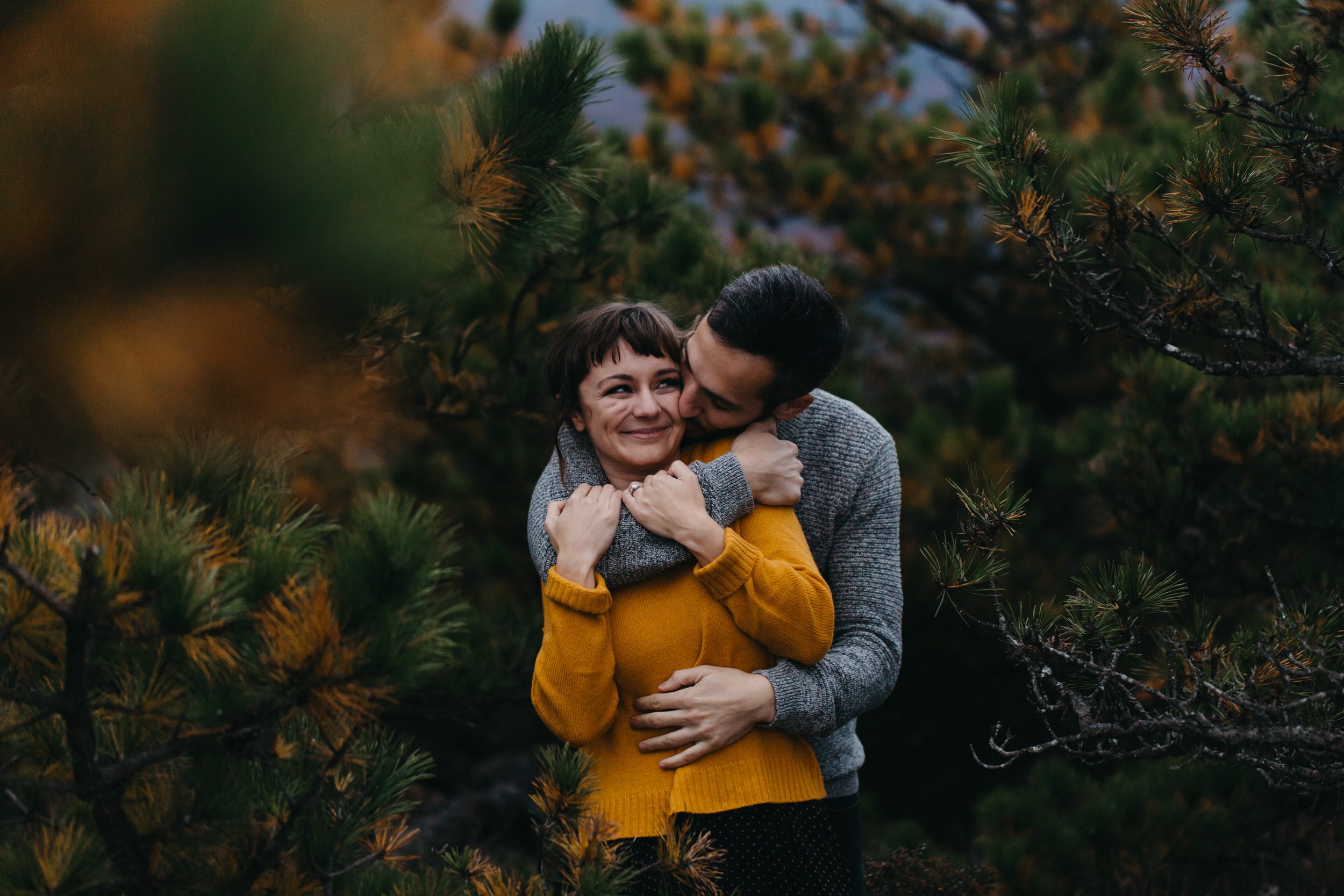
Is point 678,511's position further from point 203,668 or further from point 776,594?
point 203,668

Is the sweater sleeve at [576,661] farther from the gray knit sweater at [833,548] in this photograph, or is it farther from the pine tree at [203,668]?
the pine tree at [203,668]

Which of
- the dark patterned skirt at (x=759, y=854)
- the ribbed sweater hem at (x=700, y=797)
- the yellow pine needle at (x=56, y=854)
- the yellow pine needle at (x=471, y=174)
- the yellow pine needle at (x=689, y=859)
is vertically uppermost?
the yellow pine needle at (x=471, y=174)

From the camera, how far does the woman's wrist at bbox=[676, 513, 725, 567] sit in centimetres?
125

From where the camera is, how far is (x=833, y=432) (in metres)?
1.53

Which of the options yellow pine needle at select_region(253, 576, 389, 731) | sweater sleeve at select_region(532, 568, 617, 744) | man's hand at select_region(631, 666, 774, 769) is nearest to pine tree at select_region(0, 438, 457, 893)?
yellow pine needle at select_region(253, 576, 389, 731)

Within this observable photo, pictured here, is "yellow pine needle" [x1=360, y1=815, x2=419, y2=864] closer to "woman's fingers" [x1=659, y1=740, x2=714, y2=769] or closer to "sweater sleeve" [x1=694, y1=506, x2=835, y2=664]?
"woman's fingers" [x1=659, y1=740, x2=714, y2=769]

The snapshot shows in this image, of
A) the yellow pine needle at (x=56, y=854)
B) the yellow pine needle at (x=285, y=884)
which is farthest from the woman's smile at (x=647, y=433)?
the yellow pine needle at (x=56, y=854)

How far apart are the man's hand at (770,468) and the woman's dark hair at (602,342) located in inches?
6.2

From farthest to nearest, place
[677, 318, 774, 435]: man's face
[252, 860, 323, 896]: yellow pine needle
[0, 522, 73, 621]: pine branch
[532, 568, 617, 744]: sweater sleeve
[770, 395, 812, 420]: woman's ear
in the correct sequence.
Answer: [770, 395, 812, 420]: woman's ear, [677, 318, 774, 435]: man's face, [532, 568, 617, 744]: sweater sleeve, [252, 860, 323, 896]: yellow pine needle, [0, 522, 73, 621]: pine branch

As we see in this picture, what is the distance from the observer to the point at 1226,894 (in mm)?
2287

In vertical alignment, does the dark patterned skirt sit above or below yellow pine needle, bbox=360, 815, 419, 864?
below

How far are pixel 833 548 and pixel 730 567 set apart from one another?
0.33 m

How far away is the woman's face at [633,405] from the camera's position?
4.53 ft

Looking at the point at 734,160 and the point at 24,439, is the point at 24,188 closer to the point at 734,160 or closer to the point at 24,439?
the point at 24,439
